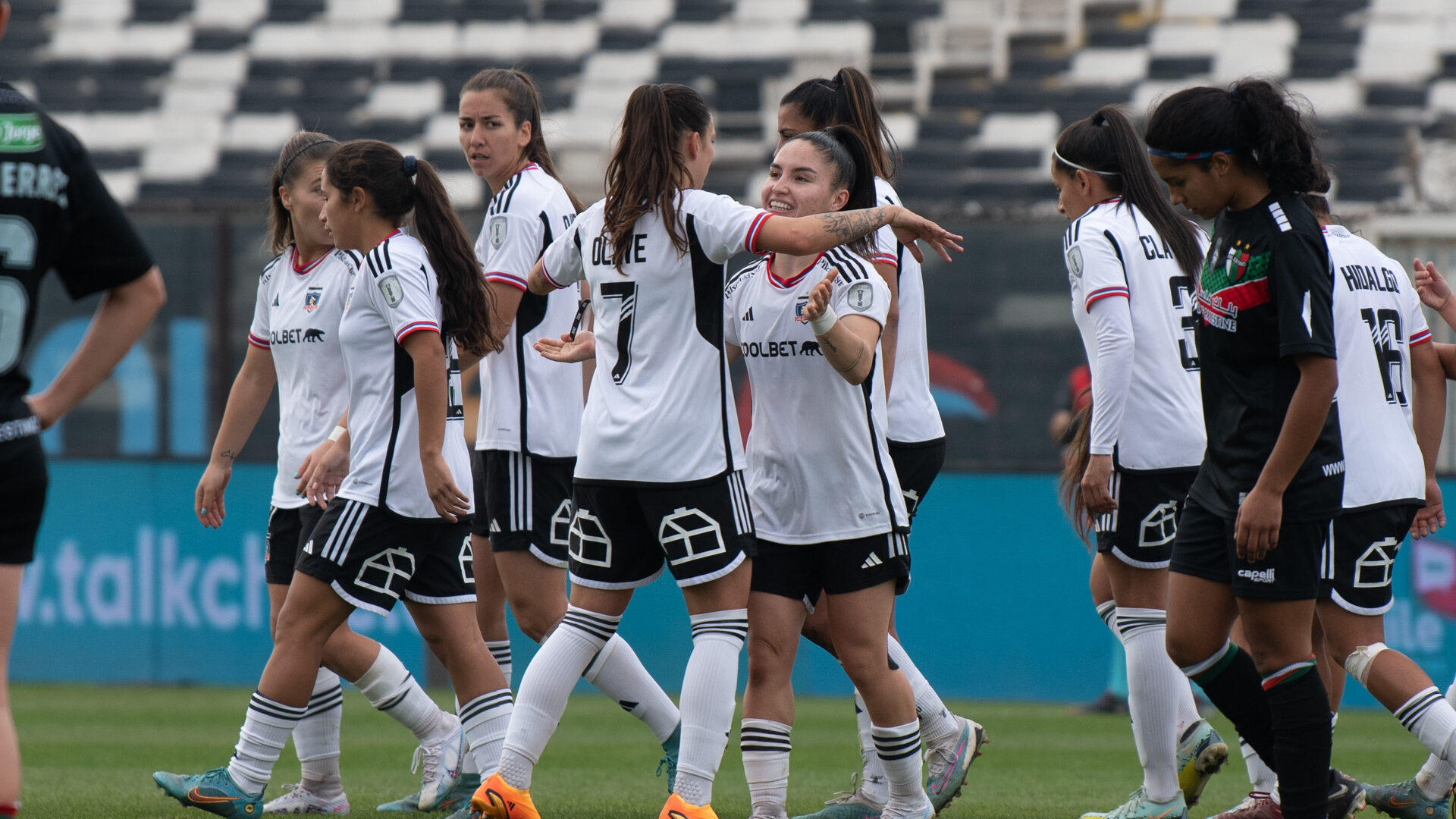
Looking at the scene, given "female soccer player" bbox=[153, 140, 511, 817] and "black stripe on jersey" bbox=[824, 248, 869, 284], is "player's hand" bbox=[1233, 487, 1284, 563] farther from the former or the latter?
"female soccer player" bbox=[153, 140, 511, 817]

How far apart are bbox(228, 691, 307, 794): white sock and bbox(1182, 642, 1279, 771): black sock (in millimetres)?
2455

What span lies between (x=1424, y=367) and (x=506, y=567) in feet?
9.82

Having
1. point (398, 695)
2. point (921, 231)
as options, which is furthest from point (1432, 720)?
point (398, 695)

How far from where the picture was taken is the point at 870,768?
4.84m

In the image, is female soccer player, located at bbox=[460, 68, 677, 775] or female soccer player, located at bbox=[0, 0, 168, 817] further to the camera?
female soccer player, located at bbox=[460, 68, 677, 775]

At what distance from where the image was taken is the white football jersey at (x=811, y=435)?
406cm

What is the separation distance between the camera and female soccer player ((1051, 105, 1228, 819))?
4.59m

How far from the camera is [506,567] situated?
488 centimetres

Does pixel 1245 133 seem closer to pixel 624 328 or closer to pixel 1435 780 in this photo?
pixel 624 328

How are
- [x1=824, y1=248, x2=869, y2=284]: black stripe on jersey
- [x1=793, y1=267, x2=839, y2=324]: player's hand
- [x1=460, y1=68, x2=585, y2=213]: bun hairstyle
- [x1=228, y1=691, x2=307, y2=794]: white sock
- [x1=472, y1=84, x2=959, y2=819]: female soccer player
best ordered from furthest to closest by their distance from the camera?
[x1=460, y1=68, x2=585, y2=213]: bun hairstyle, [x1=228, y1=691, x2=307, y2=794]: white sock, [x1=824, y1=248, x2=869, y2=284]: black stripe on jersey, [x1=472, y1=84, x2=959, y2=819]: female soccer player, [x1=793, y1=267, x2=839, y2=324]: player's hand

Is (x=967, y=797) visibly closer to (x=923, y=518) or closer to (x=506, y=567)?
(x=506, y=567)

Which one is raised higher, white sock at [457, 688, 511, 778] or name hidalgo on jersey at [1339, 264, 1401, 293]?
name hidalgo on jersey at [1339, 264, 1401, 293]

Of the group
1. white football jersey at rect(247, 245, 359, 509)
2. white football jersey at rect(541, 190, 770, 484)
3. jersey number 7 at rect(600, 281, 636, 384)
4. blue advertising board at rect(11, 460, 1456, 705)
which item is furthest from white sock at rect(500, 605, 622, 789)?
blue advertising board at rect(11, 460, 1456, 705)

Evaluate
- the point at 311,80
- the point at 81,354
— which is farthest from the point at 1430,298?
the point at 311,80
